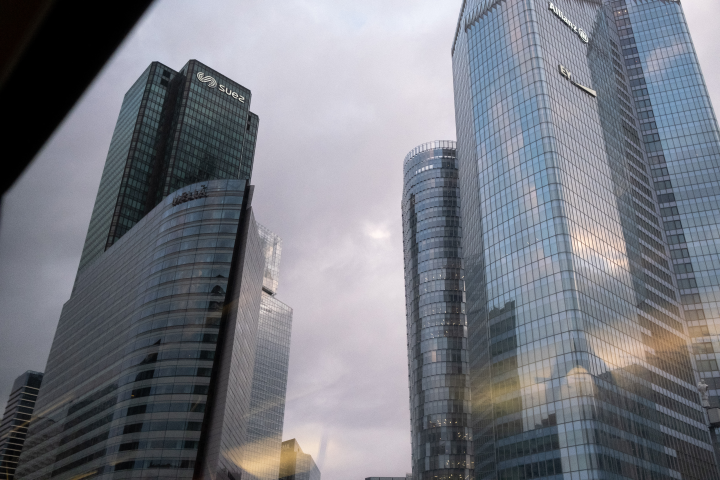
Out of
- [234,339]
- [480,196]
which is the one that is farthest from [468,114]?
[234,339]

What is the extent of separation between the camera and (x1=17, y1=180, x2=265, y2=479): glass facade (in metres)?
90.8

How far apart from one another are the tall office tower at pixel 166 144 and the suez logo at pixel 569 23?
10246 cm

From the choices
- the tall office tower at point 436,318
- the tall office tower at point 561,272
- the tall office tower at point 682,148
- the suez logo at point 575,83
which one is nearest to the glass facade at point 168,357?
the tall office tower at point 436,318

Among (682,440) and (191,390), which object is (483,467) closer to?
(682,440)

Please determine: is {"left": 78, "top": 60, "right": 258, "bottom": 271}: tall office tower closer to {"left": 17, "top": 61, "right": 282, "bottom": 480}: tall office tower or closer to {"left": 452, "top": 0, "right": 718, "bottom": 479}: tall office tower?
{"left": 17, "top": 61, "right": 282, "bottom": 480}: tall office tower

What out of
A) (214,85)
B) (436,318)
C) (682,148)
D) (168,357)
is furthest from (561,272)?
(214,85)

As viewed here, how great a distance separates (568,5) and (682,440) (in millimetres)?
94920

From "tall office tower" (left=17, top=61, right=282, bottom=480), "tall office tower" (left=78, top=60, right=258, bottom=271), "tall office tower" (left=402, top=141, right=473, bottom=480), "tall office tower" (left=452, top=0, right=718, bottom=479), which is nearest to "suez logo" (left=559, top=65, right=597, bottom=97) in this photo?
"tall office tower" (left=452, top=0, right=718, bottom=479)

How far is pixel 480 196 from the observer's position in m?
120

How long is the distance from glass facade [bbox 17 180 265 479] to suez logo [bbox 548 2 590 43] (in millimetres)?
77297

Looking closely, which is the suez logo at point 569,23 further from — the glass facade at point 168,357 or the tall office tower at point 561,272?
the glass facade at point 168,357

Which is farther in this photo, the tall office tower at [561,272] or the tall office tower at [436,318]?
the tall office tower at [436,318]

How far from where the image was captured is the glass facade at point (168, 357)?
90750 mm

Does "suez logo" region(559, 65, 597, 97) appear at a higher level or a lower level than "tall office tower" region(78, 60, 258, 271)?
lower
